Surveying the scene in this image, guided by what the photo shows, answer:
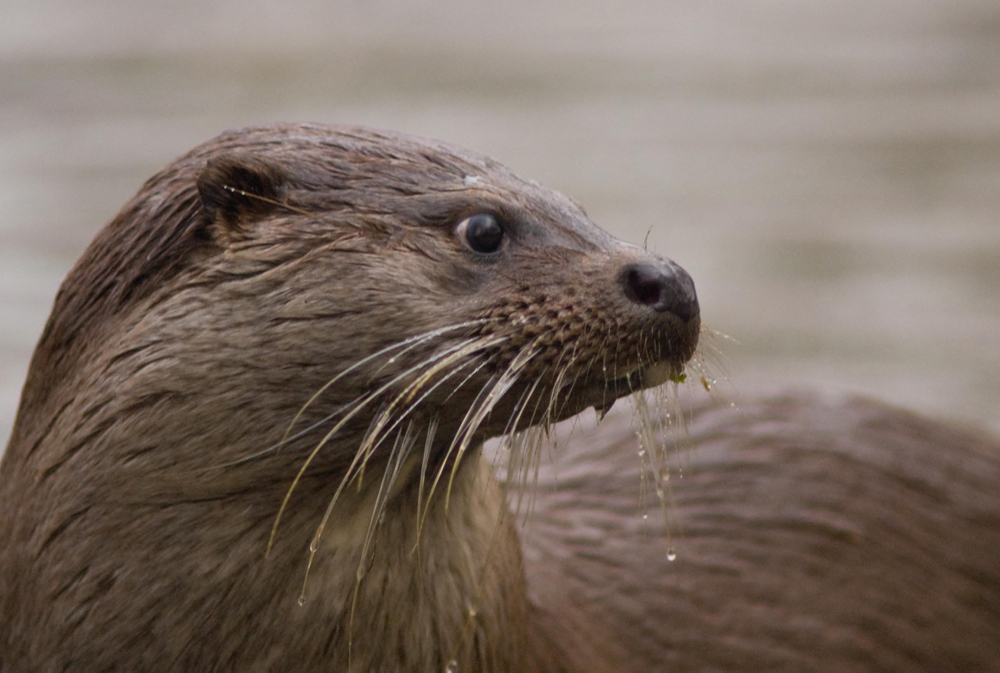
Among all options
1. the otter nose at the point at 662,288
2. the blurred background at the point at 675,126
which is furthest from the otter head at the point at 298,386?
the blurred background at the point at 675,126

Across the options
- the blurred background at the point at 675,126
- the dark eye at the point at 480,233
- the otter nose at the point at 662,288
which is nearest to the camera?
the otter nose at the point at 662,288

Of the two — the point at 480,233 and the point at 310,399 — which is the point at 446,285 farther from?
the point at 310,399

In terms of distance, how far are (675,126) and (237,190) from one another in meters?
6.13

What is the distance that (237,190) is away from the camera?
2008 mm

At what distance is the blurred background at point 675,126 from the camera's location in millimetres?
5172

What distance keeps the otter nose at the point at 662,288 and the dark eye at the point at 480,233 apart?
0.62 feet

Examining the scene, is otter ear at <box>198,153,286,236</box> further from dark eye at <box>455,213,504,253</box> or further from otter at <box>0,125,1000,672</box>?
dark eye at <box>455,213,504,253</box>

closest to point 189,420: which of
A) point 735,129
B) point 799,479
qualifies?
point 799,479

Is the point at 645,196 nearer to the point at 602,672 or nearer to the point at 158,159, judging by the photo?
the point at 158,159

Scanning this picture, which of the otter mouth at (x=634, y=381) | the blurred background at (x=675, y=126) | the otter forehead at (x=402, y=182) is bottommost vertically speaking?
the blurred background at (x=675, y=126)

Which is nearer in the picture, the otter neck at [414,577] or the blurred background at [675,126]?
the otter neck at [414,577]

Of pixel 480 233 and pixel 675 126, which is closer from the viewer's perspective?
pixel 480 233

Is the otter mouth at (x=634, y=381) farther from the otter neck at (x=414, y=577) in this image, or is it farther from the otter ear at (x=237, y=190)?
the otter ear at (x=237, y=190)

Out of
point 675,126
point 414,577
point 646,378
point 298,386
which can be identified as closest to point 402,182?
point 298,386
